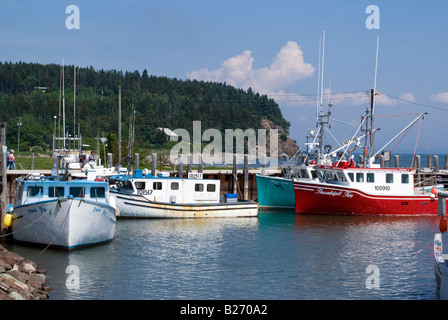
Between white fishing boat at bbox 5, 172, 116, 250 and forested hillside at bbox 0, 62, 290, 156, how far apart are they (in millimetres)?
71567

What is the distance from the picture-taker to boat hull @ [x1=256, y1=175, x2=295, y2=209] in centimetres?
4053

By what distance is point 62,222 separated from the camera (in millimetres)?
23953

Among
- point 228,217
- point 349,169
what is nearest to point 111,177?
point 228,217

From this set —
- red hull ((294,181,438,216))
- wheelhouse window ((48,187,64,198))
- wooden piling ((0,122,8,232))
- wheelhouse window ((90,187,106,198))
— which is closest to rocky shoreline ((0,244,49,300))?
Answer: wooden piling ((0,122,8,232))

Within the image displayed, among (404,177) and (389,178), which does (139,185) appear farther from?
(404,177)

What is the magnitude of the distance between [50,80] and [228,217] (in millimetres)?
133708

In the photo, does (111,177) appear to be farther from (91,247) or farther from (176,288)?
(176,288)

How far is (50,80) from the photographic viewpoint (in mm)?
158875

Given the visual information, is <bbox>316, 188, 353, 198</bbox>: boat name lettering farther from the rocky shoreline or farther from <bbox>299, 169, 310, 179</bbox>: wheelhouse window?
the rocky shoreline

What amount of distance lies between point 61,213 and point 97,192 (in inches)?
105

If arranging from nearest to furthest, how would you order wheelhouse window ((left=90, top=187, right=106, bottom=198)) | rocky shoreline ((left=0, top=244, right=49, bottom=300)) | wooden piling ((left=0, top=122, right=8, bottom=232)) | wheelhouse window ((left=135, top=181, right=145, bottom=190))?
rocky shoreline ((left=0, top=244, right=49, bottom=300)) → wooden piling ((left=0, top=122, right=8, bottom=232)) → wheelhouse window ((left=90, top=187, right=106, bottom=198)) → wheelhouse window ((left=135, top=181, right=145, bottom=190))

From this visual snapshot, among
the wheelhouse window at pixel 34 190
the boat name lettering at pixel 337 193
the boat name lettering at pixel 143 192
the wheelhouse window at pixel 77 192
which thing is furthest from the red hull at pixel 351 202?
the wheelhouse window at pixel 34 190

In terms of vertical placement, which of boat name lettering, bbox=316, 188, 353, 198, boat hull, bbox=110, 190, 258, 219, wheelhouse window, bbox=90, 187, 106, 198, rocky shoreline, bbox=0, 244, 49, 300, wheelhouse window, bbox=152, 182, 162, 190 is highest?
wheelhouse window, bbox=90, 187, 106, 198

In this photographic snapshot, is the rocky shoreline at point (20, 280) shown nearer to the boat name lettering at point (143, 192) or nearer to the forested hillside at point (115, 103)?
the boat name lettering at point (143, 192)
